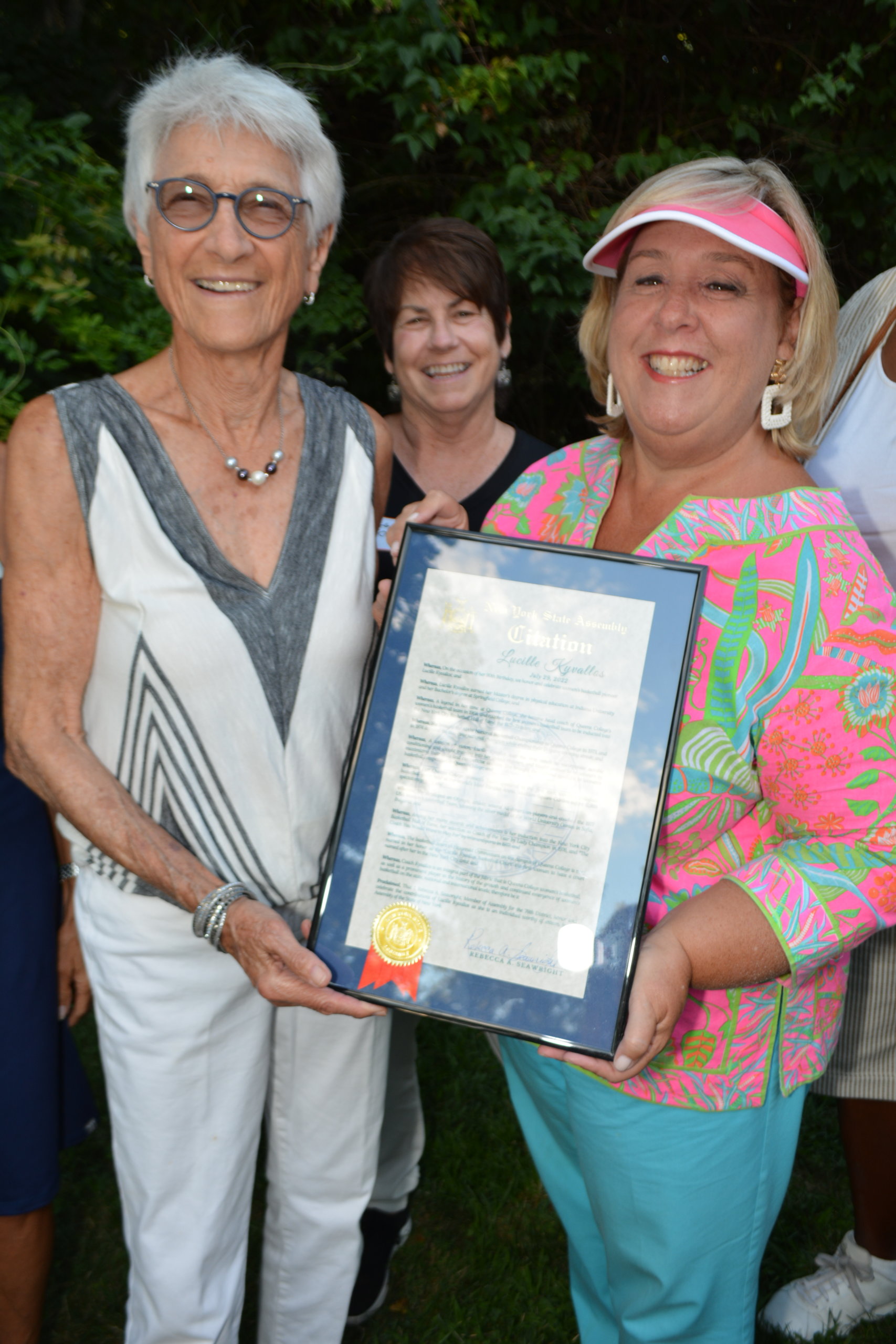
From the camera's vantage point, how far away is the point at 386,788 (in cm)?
169

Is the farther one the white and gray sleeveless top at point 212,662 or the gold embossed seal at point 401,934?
the white and gray sleeveless top at point 212,662

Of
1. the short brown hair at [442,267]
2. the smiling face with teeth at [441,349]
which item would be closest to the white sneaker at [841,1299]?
the smiling face with teeth at [441,349]

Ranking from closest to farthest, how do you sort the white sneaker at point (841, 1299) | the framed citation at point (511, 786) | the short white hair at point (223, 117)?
the framed citation at point (511, 786) → the short white hair at point (223, 117) → the white sneaker at point (841, 1299)

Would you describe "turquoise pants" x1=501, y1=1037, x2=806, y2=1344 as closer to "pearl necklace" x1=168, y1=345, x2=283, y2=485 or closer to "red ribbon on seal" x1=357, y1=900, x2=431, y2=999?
"red ribbon on seal" x1=357, y1=900, x2=431, y2=999

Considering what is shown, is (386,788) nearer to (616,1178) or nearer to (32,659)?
(32,659)

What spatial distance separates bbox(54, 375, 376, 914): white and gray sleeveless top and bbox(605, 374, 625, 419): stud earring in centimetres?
56

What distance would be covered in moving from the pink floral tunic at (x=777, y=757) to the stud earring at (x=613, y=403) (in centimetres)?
35

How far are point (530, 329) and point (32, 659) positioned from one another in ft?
15.0

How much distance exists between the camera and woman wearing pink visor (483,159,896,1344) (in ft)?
5.30

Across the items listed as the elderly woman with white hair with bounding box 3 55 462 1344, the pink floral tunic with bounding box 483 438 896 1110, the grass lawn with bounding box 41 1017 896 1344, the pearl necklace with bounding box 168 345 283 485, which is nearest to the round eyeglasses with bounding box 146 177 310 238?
the elderly woman with white hair with bounding box 3 55 462 1344

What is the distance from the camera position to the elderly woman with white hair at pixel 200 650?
1842 mm

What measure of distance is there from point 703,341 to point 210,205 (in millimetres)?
935

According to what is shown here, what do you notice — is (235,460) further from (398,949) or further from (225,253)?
(398,949)

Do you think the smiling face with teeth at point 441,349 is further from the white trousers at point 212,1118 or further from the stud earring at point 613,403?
the white trousers at point 212,1118
